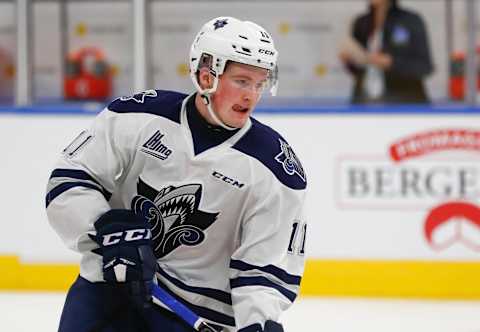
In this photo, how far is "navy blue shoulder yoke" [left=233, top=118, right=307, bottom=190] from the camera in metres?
2.50

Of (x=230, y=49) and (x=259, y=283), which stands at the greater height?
(x=230, y=49)

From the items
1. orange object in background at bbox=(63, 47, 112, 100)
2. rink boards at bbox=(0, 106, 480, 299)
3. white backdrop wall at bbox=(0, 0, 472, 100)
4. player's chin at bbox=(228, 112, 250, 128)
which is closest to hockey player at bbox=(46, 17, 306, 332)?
player's chin at bbox=(228, 112, 250, 128)

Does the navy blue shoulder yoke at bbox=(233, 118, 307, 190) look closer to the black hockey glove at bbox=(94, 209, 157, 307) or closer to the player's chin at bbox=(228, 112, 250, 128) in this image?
the player's chin at bbox=(228, 112, 250, 128)

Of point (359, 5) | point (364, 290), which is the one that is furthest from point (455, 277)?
point (359, 5)

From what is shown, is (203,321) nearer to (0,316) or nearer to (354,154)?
(0,316)

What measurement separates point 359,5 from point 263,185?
11.9 ft

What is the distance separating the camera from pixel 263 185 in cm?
249

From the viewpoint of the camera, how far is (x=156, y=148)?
2.51 metres

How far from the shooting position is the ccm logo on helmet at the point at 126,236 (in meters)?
2.29

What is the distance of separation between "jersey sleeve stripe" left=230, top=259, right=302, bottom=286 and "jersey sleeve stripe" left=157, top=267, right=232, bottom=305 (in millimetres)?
95

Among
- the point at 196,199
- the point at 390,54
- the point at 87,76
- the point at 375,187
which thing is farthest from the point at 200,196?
the point at 87,76

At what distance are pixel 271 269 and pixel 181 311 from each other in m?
0.23

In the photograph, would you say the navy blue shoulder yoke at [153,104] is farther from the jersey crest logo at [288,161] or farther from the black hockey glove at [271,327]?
the black hockey glove at [271,327]

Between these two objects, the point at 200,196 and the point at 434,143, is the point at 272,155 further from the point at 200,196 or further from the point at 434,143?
the point at 434,143
